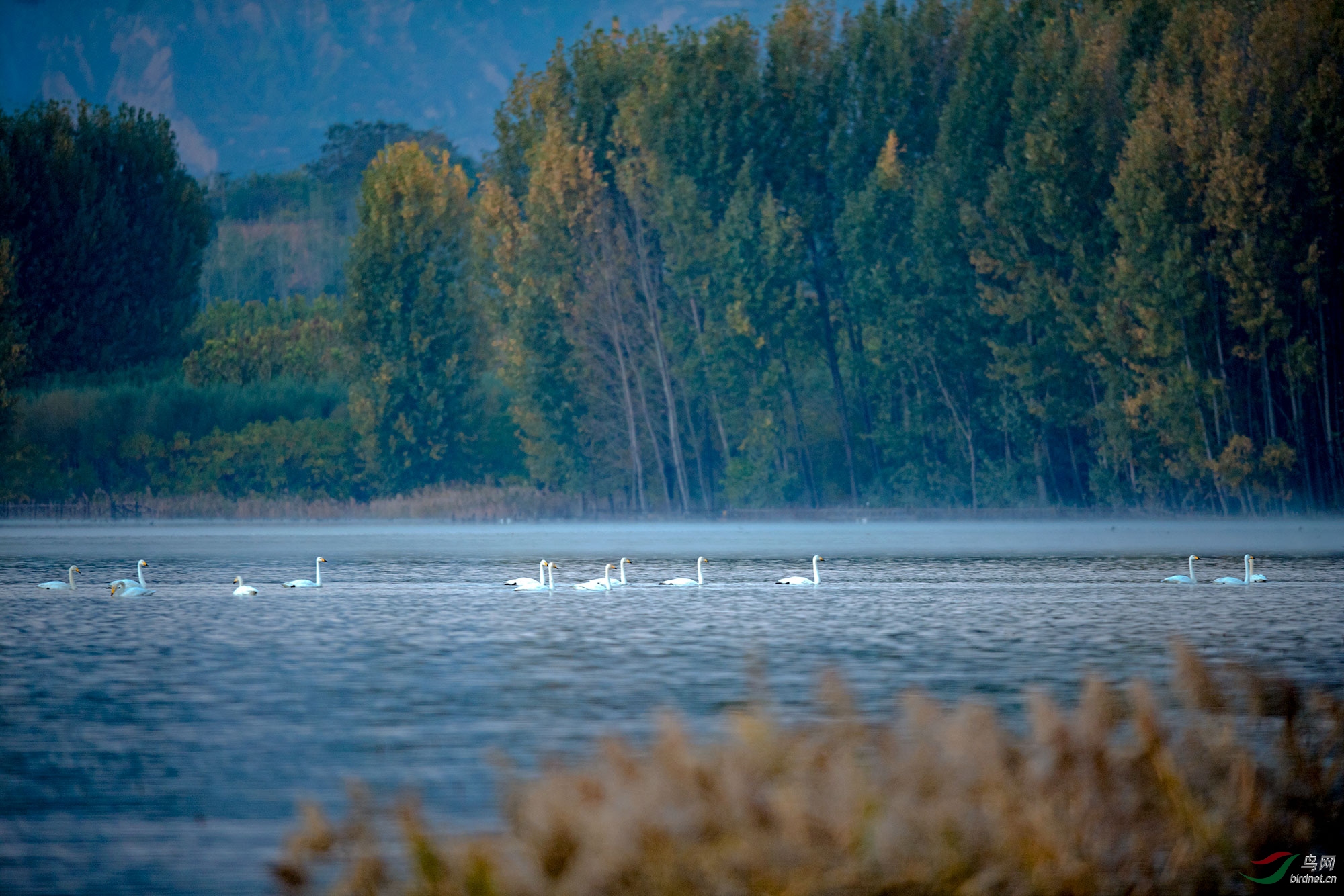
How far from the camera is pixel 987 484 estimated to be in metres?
51.9

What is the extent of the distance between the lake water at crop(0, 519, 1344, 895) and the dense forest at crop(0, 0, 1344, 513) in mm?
9639

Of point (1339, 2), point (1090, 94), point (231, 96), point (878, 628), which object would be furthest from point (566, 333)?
point (231, 96)

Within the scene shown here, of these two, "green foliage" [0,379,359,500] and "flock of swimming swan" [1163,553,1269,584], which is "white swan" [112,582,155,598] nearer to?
"flock of swimming swan" [1163,553,1269,584]

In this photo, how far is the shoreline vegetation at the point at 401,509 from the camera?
57.8m

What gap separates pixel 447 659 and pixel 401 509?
1762 inches

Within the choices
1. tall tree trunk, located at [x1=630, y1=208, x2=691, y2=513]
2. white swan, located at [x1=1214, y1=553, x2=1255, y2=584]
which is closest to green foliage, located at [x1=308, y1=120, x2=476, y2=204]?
tall tree trunk, located at [x1=630, y1=208, x2=691, y2=513]

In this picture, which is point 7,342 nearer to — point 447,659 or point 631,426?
point 631,426

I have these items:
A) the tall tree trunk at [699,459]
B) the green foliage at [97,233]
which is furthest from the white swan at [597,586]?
the green foliage at [97,233]

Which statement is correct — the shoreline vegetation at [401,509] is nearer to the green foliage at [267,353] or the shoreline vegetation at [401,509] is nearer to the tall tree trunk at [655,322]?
the tall tree trunk at [655,322]

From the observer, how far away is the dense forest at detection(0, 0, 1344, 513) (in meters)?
43.9

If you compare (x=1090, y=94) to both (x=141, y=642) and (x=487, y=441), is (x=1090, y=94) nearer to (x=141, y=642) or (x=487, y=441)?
(x=487, y=441)

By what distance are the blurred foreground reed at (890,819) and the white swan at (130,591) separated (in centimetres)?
1924
